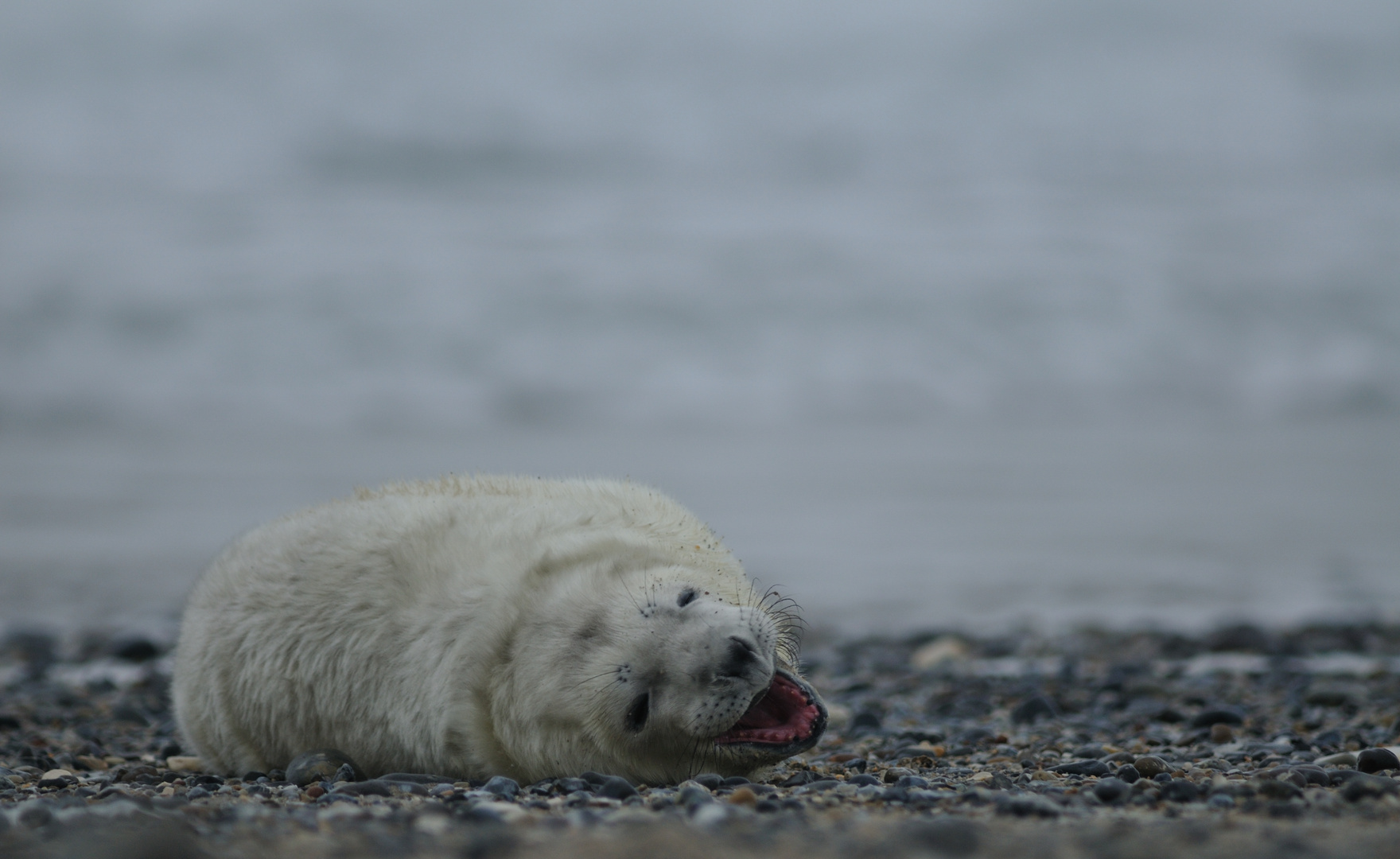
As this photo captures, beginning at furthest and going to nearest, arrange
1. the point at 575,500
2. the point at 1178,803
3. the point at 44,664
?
the point at 44,664, the point at 575,500, the point at 1178,803

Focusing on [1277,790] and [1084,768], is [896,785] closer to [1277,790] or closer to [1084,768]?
[1084,768]

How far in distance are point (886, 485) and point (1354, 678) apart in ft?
60.8

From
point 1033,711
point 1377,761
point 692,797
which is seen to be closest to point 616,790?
point 692,797

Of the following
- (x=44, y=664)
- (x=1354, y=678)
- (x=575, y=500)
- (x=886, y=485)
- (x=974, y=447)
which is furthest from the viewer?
(x=974, y=447)

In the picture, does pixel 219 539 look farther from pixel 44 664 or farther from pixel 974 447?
pixel 974 447

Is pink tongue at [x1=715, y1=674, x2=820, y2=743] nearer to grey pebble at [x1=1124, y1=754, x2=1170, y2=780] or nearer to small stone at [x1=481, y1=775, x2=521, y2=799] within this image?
small stone at [x1=481, y1=775, x2=521, y2=799]

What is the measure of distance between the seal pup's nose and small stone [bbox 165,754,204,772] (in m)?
2.48

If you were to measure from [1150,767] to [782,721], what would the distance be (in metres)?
1.26

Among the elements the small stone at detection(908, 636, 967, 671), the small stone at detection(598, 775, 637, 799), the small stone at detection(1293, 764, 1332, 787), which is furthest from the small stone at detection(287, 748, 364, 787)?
the small stone at detection(908, 636, 967, 671)

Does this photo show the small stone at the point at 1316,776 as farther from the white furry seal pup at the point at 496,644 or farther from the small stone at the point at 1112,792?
the white furry seal pup at the point at 496,644

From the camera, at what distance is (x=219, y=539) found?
16.6 metres

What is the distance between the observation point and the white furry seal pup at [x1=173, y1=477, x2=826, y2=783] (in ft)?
13.0

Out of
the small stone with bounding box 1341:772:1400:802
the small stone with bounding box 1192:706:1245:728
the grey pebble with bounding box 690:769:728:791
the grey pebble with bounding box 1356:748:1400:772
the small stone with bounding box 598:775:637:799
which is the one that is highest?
the small stone with bounding box 1341:772:1400:802

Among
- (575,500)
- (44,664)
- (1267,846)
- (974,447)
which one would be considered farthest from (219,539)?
(974,447)
